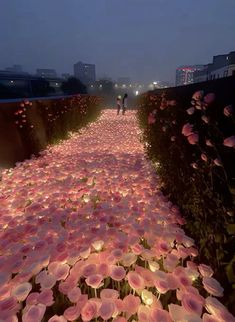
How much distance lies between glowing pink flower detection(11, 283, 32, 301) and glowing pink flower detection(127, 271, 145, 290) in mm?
751

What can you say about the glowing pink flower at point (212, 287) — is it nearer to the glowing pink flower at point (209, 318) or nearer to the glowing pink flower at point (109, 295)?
the glowing pink flower at point (209, 318)

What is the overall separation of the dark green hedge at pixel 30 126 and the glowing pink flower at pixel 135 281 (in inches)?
209

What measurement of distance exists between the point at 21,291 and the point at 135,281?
2.79ft

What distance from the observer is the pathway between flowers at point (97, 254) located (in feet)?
6.07

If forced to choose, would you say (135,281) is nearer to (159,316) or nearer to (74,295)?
(159,316)

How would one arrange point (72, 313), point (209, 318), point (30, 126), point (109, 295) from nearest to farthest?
point (209, 318), point (72, 313), point (109, 295), point (30, 126)

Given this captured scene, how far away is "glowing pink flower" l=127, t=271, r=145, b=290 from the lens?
1942mm

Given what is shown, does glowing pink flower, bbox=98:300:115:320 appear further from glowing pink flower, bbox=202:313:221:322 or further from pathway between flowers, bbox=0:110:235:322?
glowing pink flower, bbox=202:313:221:322

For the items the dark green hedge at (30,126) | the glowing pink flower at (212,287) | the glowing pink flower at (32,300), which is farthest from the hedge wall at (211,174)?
the dark green hedge at (30,126)

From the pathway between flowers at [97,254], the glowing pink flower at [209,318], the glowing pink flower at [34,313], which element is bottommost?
the pathway between flowers at [97,254]

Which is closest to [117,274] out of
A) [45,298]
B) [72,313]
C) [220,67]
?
[72,313]

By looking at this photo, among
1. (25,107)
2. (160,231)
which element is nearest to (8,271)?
(160,231)

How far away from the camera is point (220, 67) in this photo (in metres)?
61.8

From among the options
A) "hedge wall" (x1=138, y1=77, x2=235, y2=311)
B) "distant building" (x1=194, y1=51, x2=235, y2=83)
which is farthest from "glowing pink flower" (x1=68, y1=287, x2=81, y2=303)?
"distant building" (x1=194, y1=51, x2=235, y2=83)
